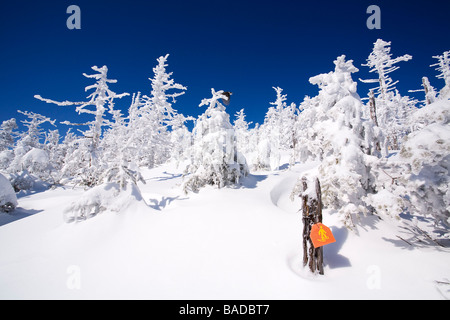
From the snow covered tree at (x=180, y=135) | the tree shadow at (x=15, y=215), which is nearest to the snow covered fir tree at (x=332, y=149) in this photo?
the tree shadow at (x=15, y=215)

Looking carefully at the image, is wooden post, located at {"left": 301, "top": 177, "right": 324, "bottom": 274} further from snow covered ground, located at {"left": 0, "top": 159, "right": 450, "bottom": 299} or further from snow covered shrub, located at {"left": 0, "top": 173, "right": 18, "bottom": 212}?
snow covered shrub, located at {"left": 0, "top": 173, "right": 18, "bottom": 212}

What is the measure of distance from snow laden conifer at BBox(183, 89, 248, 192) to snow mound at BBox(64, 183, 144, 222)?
3694 millimetres

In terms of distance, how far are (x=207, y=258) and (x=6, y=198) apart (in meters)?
12.0

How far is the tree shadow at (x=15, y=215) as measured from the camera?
9.66 metres

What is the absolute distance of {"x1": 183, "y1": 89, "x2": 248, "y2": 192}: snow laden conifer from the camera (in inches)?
452

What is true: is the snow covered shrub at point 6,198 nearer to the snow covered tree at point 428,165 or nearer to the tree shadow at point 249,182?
the tree shadow at point 249,182

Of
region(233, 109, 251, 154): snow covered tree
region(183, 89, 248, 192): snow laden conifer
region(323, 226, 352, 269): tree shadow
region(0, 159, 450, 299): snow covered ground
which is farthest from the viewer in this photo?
region(233, 109, 251, 154): snow covered tree

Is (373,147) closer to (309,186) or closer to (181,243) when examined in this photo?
(309,186)

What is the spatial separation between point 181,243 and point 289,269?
3337 millimetres

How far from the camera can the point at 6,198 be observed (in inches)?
398

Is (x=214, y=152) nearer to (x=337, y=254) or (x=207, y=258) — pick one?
(x=207, y=258)

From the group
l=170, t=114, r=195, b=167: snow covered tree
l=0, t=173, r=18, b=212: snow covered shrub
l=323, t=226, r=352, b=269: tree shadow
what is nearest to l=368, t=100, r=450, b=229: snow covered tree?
l=323, t=226, r=352, b=269: tree shadow

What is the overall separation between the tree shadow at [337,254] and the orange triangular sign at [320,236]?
1252mm
